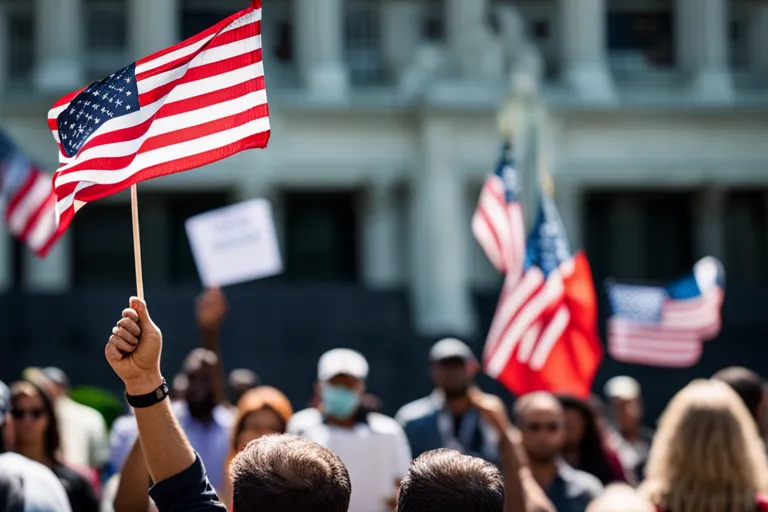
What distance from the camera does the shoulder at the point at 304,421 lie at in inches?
288

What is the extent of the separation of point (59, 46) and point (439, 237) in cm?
1045

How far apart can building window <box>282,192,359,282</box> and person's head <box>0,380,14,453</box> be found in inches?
1079

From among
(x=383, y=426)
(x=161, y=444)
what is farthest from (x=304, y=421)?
(x=161, y=444)

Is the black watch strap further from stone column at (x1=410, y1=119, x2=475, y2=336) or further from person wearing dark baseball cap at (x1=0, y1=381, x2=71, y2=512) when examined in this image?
stone column at (x1=410, y1=119, x2=475, y2=336)

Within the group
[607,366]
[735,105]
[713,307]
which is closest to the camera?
[713,307]

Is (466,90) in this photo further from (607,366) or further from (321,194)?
(607,366)

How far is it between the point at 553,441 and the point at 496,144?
25.1 m

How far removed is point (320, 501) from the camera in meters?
3.18

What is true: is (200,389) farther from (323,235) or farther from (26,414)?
(323,235)

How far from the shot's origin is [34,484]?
5.19 metres

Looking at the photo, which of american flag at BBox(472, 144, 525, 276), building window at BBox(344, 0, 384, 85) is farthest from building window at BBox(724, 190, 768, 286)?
american flag at BBox(472, 144, 525, 276)

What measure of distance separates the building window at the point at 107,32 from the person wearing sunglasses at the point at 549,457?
29.0m

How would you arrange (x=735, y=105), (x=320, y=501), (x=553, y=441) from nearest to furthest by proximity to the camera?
(x=320, y=501), (x=553, y=441), (x=735, y=105)

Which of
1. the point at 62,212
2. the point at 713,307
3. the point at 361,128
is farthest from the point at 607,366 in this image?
the point at 62,212
